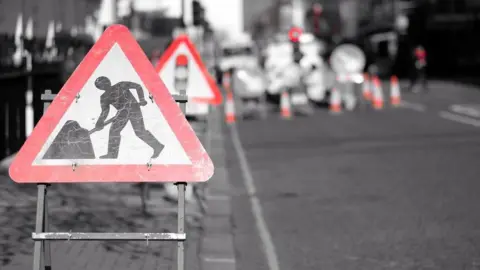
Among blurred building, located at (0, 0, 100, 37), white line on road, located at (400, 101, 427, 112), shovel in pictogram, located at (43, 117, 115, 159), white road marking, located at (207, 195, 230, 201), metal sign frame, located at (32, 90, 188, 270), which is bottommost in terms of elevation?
white line on road, located at (400, 101, 427, 112)

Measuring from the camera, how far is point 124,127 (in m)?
5.93

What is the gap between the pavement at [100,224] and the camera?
7.96 meters

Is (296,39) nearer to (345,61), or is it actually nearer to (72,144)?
(345,61)

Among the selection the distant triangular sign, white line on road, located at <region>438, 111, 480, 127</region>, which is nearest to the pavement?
the distant triangular sign

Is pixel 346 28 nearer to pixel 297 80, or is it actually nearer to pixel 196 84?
pixel 297 80

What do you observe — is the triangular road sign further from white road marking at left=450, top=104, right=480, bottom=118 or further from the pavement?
white road marking at left=450, top=104, right=480, bottom=118

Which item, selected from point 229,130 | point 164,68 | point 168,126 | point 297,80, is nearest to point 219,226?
point 164,68

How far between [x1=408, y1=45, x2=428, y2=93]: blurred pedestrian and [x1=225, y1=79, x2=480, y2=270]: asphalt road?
48.4 ft

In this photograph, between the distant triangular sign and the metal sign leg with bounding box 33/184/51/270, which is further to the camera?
the distant triangular sign

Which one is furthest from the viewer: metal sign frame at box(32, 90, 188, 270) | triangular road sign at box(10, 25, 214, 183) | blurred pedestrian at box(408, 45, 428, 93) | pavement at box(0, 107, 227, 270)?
blurred pedestrian at box(408, 45, 428, 93)

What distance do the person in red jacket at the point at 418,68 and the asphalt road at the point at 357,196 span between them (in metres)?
14.7

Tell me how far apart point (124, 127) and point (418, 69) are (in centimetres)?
3470

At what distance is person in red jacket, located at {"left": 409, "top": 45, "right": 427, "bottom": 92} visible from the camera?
38.4 m

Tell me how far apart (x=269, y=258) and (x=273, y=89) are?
2504 centimetres
